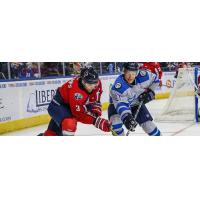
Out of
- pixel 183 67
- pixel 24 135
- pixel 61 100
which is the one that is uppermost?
pixel 183 67

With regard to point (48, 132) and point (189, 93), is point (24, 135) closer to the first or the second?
point (48, 132)

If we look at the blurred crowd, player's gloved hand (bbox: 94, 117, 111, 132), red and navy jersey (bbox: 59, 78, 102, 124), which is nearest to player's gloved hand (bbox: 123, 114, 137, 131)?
player's gloved hand (bbox: 94, 117, 111, 132)

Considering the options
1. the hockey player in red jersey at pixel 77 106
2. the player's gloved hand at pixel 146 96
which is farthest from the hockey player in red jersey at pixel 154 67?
the hockey player in red jersey at pixel 77 106

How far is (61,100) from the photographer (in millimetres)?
4020

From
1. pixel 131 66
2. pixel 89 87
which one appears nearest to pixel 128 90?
pixel 131 66

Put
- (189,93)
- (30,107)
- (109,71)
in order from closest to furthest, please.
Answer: (109,71) < (30,107) < (189,93)

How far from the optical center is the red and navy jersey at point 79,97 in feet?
13.0

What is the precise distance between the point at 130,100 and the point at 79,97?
1.37 ft

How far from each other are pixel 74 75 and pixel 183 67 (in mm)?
903

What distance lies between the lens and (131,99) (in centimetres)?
405

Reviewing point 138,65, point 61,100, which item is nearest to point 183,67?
point 138,65

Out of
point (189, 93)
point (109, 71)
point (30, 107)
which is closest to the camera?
point (109, 71)

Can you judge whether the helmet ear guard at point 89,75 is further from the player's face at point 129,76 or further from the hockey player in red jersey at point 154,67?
the hockey player in red jersey at point 154,67
